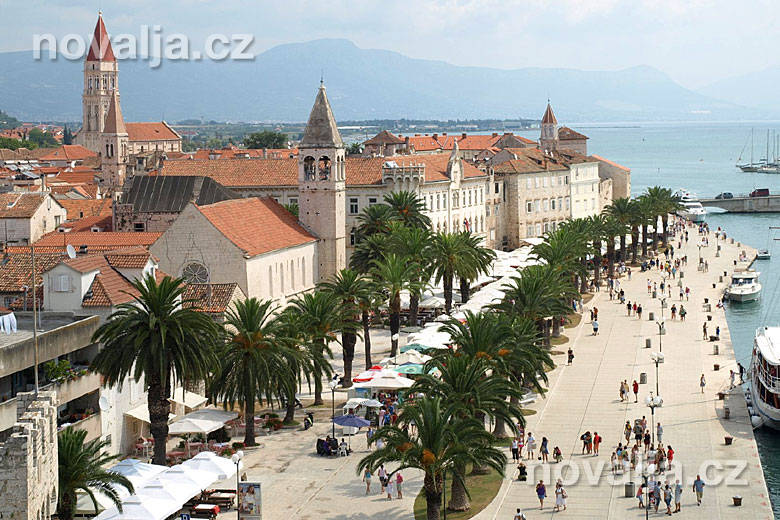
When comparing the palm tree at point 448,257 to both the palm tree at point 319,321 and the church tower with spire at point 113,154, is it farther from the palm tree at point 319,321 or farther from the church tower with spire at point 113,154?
the church tower with spire at point 113,154

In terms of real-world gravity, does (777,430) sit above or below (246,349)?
below

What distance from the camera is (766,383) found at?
2261 inches

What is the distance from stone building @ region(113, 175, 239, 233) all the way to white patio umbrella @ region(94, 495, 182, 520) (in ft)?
183

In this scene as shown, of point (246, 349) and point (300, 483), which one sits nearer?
point (300, 483)

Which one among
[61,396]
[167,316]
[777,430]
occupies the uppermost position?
[167,316]

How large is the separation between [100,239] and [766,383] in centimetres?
4417

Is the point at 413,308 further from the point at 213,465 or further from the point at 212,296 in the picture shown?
the point at 213,465

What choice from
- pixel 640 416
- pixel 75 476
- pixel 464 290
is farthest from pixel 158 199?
pixel 75 476

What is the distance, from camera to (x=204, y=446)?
4775 centimetres

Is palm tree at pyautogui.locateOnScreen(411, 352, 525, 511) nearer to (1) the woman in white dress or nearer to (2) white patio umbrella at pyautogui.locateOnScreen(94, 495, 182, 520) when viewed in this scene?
(1) the woman in white dress

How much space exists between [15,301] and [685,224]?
120195mm

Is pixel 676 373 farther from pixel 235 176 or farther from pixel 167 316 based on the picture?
pixel 235 176

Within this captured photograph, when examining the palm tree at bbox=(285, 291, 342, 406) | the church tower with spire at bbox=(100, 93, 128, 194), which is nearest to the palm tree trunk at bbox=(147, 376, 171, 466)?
the palm tree at bbox=(285, 291, 342, 406)

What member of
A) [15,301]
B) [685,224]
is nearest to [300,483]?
[15,301]
